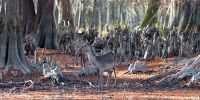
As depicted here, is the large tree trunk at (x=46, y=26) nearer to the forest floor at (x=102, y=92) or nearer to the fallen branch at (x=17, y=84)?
the forest floor at (x=102, y=92)

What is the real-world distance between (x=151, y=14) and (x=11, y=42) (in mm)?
14057

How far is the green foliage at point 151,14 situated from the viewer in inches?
1202

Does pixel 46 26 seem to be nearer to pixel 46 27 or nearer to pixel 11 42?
pixel 46 27

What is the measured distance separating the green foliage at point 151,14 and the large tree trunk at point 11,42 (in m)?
12.8

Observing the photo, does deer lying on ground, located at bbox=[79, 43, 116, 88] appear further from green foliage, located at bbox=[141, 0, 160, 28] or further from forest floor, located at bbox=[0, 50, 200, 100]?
green foliage, located at bbox=[141, 0, 160, 28]

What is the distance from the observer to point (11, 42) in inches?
727

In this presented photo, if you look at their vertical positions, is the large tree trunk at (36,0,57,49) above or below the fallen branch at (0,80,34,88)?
above

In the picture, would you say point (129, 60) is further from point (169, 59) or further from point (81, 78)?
point (81, 78)

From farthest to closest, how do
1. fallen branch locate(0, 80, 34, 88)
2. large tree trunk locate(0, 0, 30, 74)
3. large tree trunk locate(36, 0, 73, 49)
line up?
Answer: large tree trunk locate(36, 0, 73, 49) < large tree trunk locate(0, 0, 30, 74) < fallen branch locate(0, 80, 34, 88)

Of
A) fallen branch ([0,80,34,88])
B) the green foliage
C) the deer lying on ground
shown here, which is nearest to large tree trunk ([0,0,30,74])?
fallen branch ([0,80,34,88])

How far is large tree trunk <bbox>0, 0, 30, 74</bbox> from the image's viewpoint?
1822 cm

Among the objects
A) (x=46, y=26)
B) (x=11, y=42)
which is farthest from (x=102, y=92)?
(x=46, y=26)

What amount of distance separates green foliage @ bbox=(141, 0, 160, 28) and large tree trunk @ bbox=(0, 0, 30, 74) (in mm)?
12819

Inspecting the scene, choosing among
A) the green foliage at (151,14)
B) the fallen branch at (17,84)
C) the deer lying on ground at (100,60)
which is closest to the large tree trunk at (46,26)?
the green foliage at (151,14)
